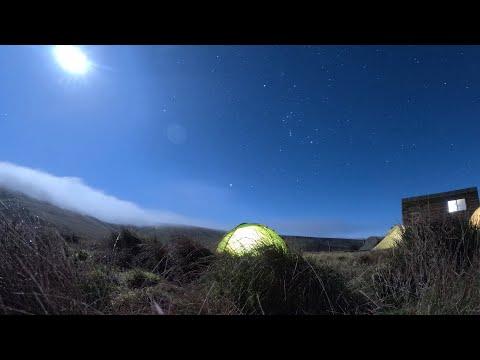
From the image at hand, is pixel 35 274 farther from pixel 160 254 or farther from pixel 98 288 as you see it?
pixel 160 254

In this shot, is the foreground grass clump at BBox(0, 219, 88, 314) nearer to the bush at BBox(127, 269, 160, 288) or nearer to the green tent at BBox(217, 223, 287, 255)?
the bush at BBox(127, 269, 160, 288)

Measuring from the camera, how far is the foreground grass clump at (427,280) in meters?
3.49

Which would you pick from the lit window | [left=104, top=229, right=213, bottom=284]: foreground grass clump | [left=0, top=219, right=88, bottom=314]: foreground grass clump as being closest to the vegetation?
[left=0, top=219, right=88, bottom=314]: foreground grass clump

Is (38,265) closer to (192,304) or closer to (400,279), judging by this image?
(192,304)

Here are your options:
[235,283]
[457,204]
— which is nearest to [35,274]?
[235,283]

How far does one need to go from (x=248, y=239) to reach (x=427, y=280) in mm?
2624

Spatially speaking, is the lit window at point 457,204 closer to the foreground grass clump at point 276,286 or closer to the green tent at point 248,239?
Answer: the green tent at point 248,239
